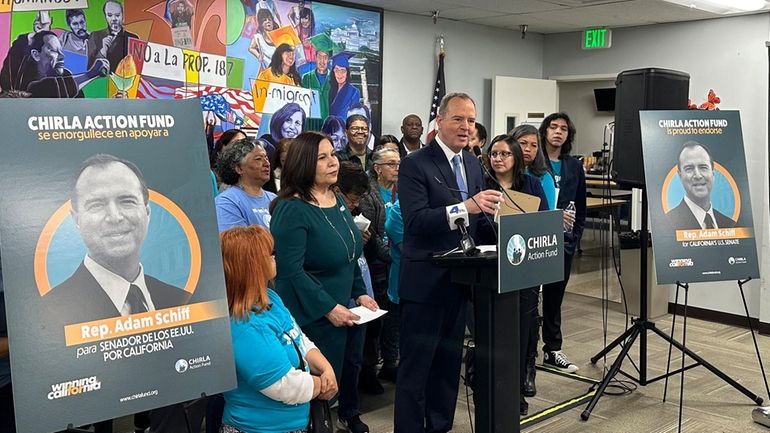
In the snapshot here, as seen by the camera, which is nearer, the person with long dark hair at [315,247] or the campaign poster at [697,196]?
the person with long dark hair at [315,247]

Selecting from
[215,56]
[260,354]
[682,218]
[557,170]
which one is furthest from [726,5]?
[260,354]

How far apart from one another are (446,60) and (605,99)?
111 inches

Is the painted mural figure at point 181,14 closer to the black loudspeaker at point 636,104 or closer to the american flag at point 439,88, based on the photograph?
the american flag at point 439,88

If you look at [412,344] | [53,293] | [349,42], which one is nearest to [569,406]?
[412,344]

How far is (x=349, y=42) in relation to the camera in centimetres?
636

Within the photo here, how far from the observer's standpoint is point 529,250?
2709 mm

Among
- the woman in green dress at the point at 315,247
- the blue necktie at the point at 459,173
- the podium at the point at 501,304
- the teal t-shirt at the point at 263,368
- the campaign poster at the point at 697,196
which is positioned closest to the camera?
the teal t-shirt at the point at 263,368

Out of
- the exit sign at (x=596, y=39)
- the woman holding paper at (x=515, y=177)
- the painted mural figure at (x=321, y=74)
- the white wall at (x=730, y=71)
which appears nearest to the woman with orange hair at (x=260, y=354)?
the woman holding paper at (x=515, y=177)

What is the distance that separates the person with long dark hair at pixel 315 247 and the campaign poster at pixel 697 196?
157 centimetres

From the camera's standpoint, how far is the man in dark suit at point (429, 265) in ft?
10.3

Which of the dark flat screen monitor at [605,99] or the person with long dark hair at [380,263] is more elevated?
the dark flat screen monitor at [605,99]

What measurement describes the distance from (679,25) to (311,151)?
5.00 m

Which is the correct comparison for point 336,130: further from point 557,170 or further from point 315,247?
point 315,247

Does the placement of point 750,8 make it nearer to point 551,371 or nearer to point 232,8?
point 551,371
